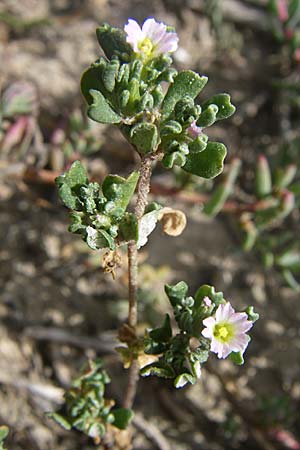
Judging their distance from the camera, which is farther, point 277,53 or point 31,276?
point 277,53

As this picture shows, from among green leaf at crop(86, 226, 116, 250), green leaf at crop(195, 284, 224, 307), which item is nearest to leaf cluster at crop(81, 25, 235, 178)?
green leaf at crop(86, 226, 116, 250)

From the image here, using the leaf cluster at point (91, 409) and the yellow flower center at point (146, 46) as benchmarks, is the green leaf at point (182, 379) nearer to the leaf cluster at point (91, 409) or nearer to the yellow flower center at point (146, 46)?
the leaf cluster at point (91, 409)

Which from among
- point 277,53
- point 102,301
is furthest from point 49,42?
point 102,301

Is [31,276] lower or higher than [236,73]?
lower

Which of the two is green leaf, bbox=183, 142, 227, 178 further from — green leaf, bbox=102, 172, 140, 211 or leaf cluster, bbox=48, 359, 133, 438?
leaf cluster, bbox=48, 359, 133, 438

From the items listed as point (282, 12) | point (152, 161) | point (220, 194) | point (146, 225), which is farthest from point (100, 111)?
point (282, 12)

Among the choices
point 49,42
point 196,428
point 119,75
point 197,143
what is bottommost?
point 196,428

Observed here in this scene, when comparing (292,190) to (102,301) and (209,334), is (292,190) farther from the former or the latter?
(209,334)
